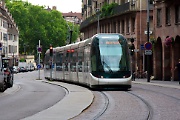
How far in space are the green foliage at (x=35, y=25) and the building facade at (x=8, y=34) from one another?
2476 mm

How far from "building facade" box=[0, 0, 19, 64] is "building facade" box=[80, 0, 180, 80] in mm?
21757

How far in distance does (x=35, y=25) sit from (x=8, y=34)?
10683mm

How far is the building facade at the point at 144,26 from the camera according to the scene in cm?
5256

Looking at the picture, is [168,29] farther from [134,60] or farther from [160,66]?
[134,60]

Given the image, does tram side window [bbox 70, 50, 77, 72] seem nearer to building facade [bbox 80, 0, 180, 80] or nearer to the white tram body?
the white tram body

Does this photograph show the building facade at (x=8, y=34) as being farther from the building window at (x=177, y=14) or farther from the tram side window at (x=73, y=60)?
the tram side window at (x=73, y=60)

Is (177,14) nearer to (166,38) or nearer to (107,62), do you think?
(166,38)

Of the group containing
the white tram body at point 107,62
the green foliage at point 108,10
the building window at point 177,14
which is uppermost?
the green foliage at point 108,10

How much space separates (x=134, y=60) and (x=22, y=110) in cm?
5208

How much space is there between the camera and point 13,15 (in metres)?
137

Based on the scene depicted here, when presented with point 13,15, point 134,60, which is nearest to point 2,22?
point 13,15

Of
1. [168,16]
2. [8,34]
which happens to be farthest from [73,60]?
[8,34]

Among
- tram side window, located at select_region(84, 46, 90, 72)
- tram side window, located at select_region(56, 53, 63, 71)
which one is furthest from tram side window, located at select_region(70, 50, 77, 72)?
tram side window, located at select_region(56, 53, 63, 71)

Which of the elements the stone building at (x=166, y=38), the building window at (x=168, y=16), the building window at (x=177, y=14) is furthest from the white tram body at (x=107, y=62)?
the building window at (x=168, y=16)
